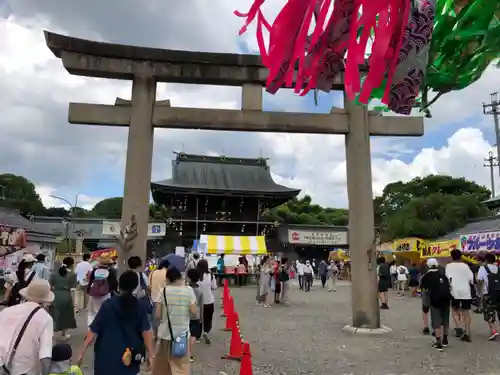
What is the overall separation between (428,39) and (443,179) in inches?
1702

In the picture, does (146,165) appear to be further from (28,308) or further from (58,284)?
(28,308)

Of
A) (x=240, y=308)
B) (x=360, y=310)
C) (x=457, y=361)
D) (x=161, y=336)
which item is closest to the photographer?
(x=161, y=336)

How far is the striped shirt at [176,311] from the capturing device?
196 inches

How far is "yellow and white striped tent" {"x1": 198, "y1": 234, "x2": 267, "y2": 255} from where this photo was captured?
81.3 feet

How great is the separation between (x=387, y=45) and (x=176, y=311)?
3.83m

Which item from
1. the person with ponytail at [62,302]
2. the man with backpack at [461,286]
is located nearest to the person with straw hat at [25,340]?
the person with ponytail at [62,302]

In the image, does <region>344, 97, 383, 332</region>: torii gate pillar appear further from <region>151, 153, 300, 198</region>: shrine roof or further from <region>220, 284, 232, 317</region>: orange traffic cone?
<region>151, 153, 300, 198</region>: shrine roof

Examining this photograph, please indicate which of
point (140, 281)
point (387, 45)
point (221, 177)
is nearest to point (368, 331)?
point (140, 281)

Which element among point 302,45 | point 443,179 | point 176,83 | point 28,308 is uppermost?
point 443,179

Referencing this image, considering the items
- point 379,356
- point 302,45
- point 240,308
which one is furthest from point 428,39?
point 240,308

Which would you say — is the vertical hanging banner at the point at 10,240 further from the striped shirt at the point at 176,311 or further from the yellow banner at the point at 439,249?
the yellow banner at the point at 439,249

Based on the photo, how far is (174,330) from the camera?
496 centimetres

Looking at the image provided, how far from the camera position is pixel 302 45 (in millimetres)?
2207

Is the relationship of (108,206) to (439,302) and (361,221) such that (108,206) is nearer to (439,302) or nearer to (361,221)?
(361,221)
